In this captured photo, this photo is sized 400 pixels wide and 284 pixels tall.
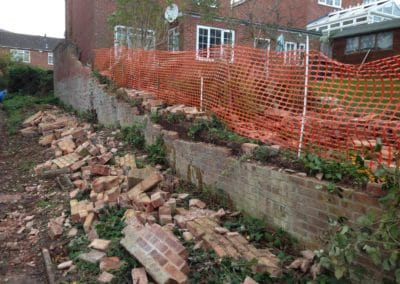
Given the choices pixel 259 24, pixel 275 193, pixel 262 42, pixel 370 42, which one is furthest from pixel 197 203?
pixel 370 42

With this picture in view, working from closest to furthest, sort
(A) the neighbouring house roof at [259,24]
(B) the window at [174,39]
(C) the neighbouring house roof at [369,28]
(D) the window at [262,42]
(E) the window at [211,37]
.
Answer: (D) the window at [262,42], (A) the neighbouring house roof at [259,24], (B) the window at [174,39], (C) the neighbouring house roof at [369,28], (E) the window at [211,37]

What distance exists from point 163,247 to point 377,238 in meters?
2.07

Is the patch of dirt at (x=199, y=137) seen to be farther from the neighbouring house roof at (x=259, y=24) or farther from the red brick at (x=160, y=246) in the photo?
the neighbouring house roof at (x=259, y=24)

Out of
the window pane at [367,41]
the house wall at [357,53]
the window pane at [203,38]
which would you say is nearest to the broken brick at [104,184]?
the window pane at [203,38]

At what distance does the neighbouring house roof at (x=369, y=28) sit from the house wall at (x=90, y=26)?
1056 cm

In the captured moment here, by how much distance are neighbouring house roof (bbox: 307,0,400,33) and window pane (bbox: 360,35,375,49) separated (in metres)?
1.41

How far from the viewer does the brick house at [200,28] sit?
1345cm

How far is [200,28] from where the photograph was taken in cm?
1622

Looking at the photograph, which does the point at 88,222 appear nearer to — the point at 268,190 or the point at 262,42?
the point at 268,190

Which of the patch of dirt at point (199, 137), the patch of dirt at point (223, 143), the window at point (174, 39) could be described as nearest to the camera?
the patch of dirt at point (223, 143)

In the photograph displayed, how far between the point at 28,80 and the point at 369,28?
61.6 ft

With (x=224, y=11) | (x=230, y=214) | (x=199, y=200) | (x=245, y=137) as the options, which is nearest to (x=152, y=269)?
(x=230, y=214)

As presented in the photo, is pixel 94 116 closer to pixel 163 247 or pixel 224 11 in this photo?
pixel 224 11

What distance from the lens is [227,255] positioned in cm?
385
